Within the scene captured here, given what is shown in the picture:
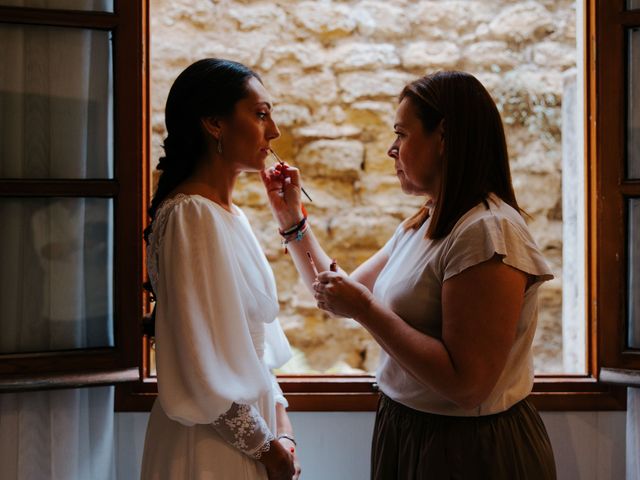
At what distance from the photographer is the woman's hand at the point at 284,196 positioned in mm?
1854

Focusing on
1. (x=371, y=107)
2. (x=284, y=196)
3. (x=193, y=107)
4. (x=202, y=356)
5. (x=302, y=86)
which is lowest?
(x=202, y=356)

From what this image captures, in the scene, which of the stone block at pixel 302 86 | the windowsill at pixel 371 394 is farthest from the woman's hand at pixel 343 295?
the stone block at pixel 302 86

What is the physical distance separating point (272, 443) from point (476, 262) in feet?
1.88

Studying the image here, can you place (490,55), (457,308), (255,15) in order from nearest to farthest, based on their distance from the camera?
(457,308), (255,15), (490,55)

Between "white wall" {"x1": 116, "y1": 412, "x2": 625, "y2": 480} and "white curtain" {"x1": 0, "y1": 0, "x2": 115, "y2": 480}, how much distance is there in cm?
58

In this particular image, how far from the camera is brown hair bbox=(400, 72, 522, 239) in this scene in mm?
1378

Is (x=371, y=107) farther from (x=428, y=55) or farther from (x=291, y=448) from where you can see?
(x=291, y=448)

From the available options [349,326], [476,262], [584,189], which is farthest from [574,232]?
[476,262]

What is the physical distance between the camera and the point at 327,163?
381cm

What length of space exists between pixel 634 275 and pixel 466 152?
77 cm

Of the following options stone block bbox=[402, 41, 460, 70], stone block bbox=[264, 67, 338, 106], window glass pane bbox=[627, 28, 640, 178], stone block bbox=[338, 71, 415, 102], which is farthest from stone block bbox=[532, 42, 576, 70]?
window glass pane bbox=[627, 28, 640, 178]

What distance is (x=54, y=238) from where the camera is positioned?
173cm

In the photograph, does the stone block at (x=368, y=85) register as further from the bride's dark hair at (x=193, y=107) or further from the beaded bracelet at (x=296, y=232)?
the bride's dark hair at (x=193, y=107)

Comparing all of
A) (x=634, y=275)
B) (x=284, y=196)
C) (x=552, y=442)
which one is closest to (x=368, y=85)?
(x=284, y=196)
